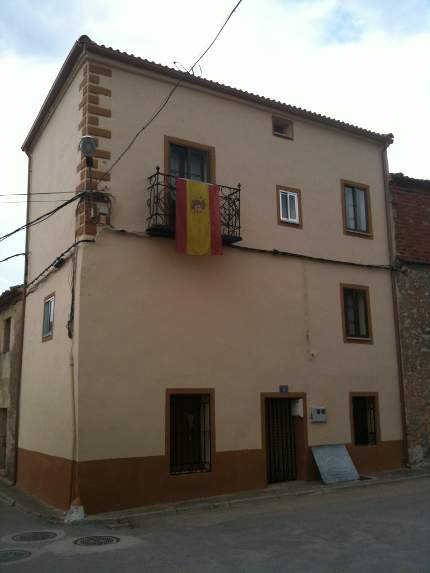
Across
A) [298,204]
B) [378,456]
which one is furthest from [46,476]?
[298,204]

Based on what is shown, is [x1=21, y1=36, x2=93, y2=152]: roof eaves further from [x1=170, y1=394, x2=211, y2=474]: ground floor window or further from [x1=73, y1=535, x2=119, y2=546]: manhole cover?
[x1=73, y1=535, x2=119, y2=546]: manhole cover

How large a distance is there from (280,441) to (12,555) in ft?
21.7

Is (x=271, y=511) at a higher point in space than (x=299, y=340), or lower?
lower

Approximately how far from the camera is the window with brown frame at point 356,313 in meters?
14.0

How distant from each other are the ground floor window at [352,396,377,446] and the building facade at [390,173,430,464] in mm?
940

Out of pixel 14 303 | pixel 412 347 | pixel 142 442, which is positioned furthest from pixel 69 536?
pixel 412 347

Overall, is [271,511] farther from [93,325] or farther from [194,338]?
[93,325]

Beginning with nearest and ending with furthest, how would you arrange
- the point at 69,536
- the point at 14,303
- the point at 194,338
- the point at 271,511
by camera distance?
1. the point at 69,536
2. the point at 271,511
3. the point at 194,338
4. the point at 14,303

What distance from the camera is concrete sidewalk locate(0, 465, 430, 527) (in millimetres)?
9930

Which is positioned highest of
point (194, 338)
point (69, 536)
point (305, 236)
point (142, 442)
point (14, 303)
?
point (305, 236)

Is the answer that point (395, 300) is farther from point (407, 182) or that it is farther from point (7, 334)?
point (7, 334)

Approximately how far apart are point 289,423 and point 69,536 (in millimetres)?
5853

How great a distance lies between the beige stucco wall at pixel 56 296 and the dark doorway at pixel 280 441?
439 cm

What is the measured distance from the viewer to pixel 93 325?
35.0 ft
